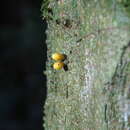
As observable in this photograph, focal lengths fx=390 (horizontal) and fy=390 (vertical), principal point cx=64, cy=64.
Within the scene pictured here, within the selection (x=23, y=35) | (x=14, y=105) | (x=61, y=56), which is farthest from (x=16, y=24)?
(x=61, y=56)

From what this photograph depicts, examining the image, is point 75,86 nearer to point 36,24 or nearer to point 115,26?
point 115,26

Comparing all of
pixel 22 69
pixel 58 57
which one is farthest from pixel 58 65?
pixel 22 69

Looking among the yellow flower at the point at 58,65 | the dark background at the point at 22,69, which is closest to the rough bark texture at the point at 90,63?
the yellow flower at the point at 58,65

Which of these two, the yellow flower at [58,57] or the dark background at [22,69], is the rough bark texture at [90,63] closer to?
the yellow flower at [58,57]

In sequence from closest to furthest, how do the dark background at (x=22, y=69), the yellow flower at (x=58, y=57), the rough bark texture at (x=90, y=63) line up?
the rough bark texture at (x=90, y=63) → the yellow flower at (x=58, y=57) → the dark background at (x=22, y=69)

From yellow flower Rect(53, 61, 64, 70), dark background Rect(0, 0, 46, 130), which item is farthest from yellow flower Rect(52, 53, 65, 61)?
dark background Rect(0, 0, 46, 130)

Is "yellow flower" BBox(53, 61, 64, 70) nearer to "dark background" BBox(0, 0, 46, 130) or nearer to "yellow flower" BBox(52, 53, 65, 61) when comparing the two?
"yellow flower" BBox(52, 53, 65, 61)
